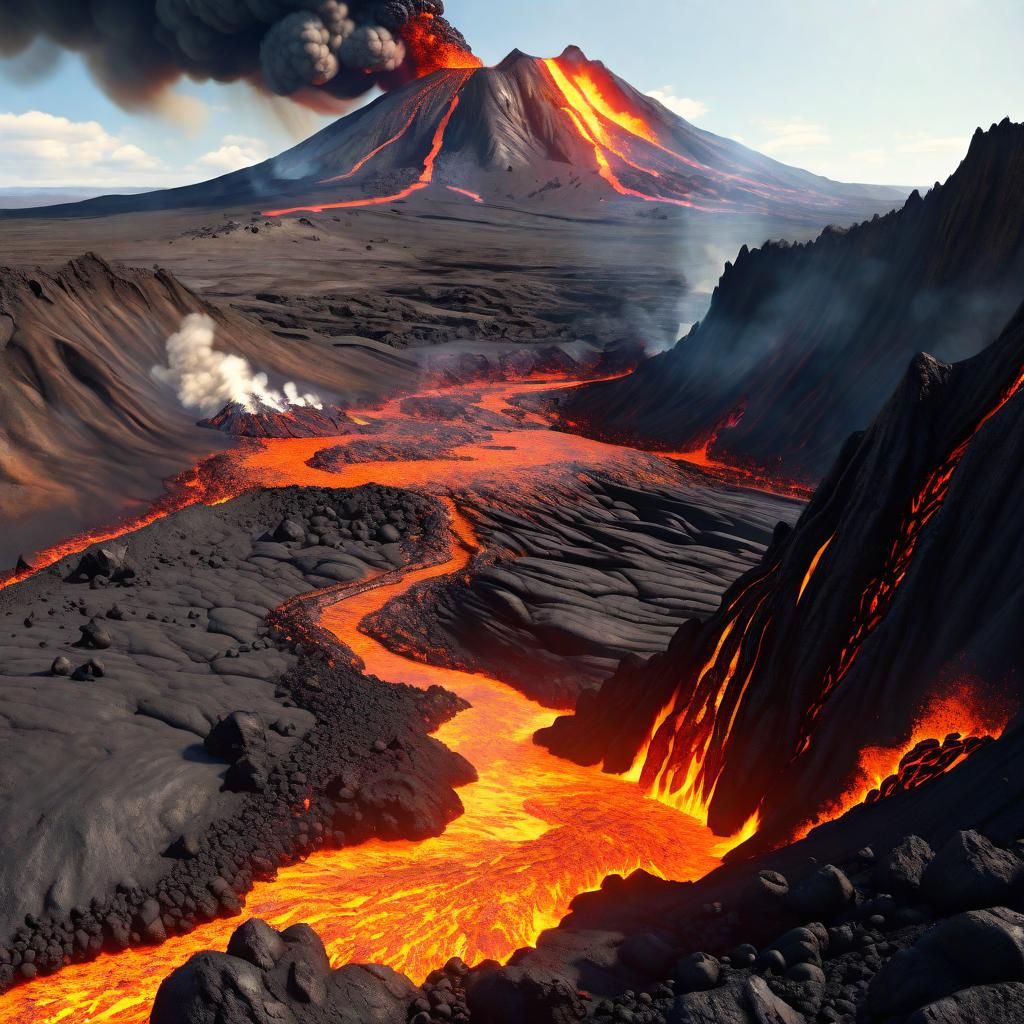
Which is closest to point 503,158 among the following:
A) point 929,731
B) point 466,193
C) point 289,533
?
point 466,193

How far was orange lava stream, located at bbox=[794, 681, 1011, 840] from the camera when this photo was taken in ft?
25.0

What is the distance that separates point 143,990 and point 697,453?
84.2 feet

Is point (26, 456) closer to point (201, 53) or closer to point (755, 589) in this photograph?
point (755, 589)

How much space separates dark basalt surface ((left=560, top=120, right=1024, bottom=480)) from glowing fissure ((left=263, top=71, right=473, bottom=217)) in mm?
54757

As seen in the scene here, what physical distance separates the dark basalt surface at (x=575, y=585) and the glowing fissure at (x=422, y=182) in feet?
211

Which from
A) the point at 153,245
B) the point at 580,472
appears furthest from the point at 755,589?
the point at 153,245

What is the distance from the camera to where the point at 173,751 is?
11094 mm

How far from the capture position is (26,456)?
72.6 ft

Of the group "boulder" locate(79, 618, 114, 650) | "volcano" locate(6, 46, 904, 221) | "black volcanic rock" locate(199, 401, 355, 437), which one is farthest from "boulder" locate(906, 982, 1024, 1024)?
"volcano" locate(6, 46, 904, 221)

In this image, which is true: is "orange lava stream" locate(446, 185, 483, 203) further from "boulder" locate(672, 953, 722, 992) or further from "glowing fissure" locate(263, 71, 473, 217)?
"boulder" locate(672, 953, 722, 992)

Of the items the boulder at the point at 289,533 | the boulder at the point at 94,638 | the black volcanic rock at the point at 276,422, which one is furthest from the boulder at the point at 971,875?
the black volcanic rock at the point at 276,422

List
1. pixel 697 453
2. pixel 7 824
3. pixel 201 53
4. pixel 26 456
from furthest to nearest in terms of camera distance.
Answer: pixel 201 53
pixel 697 453
pixel 26 456
pixel 7 824

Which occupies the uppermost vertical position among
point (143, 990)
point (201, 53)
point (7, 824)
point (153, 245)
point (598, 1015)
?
point (201, 53)

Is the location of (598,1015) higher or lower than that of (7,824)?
higher
